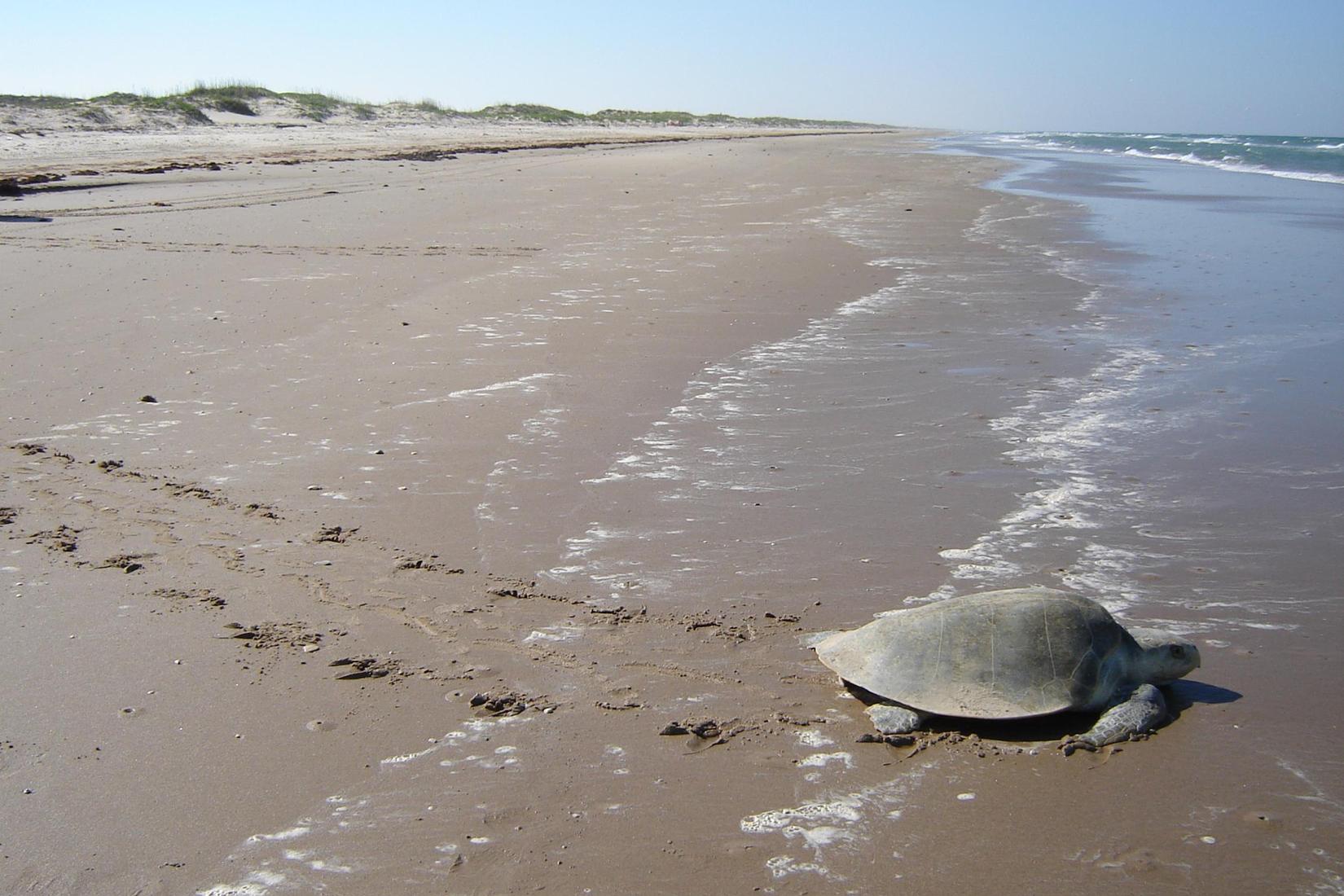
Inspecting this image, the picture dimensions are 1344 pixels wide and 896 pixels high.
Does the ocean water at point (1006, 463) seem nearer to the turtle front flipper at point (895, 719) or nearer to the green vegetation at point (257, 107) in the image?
the turtle front flipper at point (895, 719)

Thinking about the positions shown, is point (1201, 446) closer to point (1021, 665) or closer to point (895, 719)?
point (1021, 665)

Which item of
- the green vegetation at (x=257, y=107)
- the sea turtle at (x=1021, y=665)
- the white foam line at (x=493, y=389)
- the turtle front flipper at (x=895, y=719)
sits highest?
the green vegetation at (x=257, y=107)

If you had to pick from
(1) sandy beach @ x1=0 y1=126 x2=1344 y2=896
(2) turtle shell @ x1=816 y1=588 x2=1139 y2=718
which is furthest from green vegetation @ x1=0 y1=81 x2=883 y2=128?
(2) turtle shell @ x1=816 y1=588 x2=1139 y2=718

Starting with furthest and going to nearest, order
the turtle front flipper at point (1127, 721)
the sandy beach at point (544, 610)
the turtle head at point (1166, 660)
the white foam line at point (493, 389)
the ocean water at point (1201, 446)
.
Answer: the white foam line at point (493, 389)
the ocean water at point (1201, 446)
the turtle head at point (1166, 660)
the turtle front flipper at point (1127, 721)
the sandy beach at point (544, 610)

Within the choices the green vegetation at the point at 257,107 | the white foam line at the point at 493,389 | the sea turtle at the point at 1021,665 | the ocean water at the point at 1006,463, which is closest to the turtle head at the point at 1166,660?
the sea turtle at the point at 1021,665

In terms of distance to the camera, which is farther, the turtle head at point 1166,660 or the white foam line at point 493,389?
the white foam line at point 493,389

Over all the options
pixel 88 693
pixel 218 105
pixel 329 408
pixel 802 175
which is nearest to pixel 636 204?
pixel 802 175

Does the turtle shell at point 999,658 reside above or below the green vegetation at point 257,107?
below

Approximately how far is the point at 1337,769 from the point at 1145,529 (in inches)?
69.2

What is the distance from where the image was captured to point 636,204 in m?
16.8

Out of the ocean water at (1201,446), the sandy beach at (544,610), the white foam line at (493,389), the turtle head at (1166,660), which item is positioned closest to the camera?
the sandy beach at (544,610)

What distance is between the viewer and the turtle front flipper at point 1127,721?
3.05 metres

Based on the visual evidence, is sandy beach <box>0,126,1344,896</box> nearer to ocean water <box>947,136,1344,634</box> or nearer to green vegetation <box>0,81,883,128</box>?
ocean water <box>947,136,1344,634</box>

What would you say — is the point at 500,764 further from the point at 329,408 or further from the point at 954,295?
the point at 954,295
